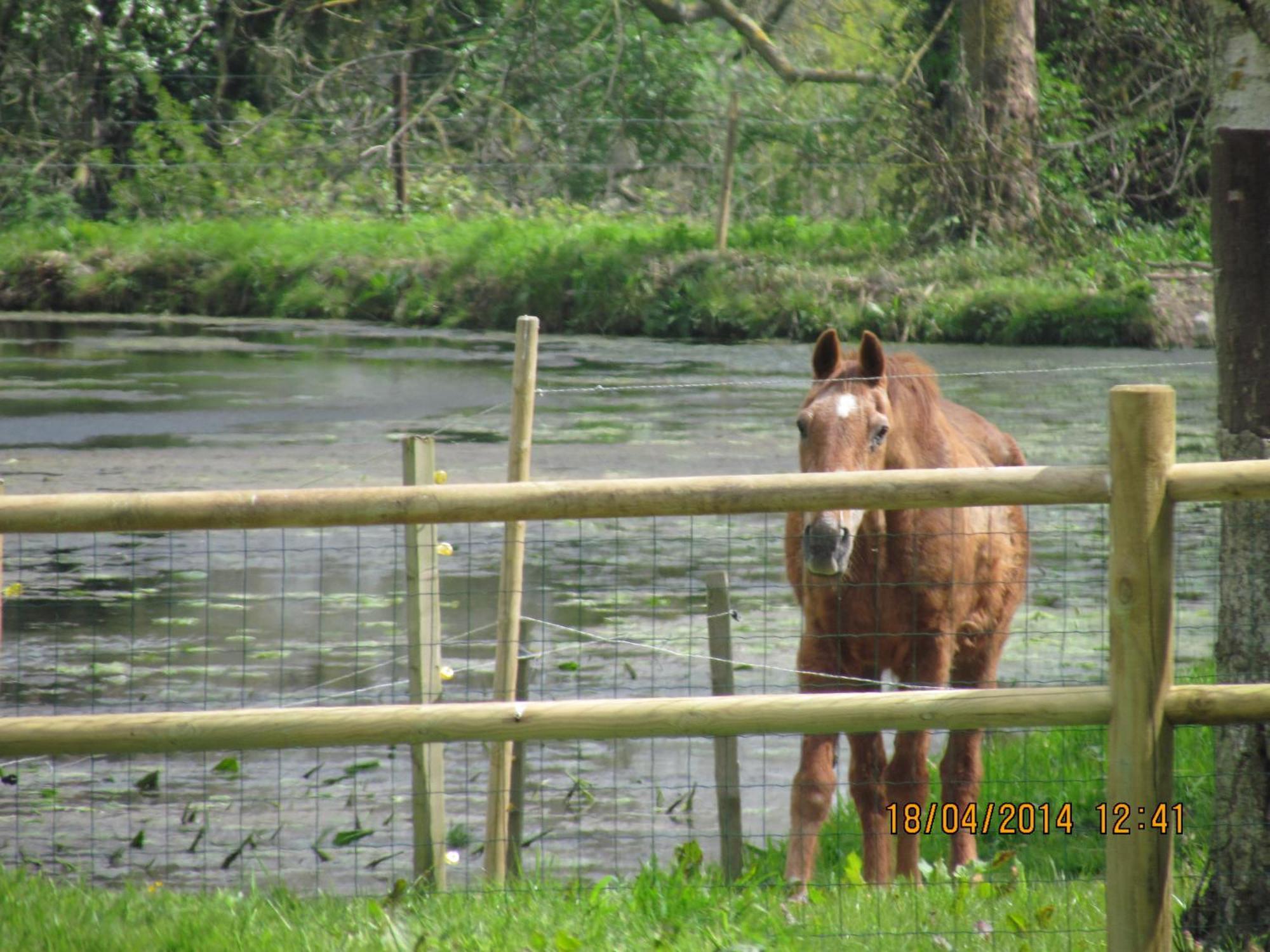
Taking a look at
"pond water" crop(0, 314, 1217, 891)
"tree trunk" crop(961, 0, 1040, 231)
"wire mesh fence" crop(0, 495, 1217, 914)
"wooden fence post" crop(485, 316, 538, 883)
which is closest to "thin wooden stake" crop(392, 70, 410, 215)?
"pond water" crop(0, 314, 1217, 891)

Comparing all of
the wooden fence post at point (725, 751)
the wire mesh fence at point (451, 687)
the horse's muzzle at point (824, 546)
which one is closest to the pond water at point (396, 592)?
the wire mesh fence at point (451, 687)

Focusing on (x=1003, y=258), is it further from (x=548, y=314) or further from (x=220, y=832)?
(x=220, y=832)

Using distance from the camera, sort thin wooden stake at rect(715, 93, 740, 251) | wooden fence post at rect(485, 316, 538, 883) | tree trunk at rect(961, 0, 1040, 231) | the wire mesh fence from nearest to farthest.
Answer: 1. wooden fence post at rect(485, 316, 538, 883)
2. the wire mesh fence
3. thin wooden stake at rect(715, 93, 740, 251)
4. tree trunk at rect(961, 0, 1040, 231)

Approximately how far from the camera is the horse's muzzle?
4.73 m

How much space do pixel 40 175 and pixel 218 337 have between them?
29.5ft

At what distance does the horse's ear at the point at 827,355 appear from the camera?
530 centimetres

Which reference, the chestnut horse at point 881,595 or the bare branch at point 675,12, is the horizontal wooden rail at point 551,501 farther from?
the bare branch at point 675,12

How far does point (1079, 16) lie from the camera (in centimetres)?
2611

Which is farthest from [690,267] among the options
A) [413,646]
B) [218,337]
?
[413,646]

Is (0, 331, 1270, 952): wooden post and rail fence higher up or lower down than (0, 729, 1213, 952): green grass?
higher up

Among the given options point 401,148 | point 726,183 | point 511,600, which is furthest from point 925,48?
point 511,600

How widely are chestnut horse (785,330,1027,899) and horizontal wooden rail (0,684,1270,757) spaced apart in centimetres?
105

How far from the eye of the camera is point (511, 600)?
5.41 meters

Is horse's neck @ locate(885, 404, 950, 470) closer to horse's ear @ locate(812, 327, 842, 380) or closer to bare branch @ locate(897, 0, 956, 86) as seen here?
horse's ear @ locate(812, 327, 842, 380)
